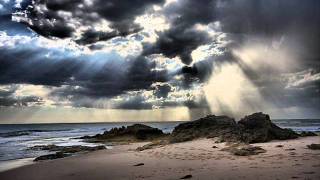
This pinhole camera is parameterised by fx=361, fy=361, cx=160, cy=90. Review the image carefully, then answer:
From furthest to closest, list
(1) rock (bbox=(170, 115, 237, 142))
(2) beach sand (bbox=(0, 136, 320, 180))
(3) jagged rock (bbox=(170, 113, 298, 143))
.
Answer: (1) rock (bbox=(170, 115, 237, 142)) → (3) jagged rock (bbox=(170, 113, 298, 143)) → (2) beach sand (bbox=(0, 136, 320, 180))

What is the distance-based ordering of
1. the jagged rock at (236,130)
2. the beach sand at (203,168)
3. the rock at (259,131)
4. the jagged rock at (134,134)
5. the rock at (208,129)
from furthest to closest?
the jagged rock at (134,134), the rock at (208,129), the jagged rock at (236,130), the rock at (259,131), the beach sand at (203,168)

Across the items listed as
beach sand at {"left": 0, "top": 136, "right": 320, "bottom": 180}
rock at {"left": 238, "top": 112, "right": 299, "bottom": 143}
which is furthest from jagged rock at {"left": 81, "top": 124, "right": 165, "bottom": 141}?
beach sand at {"left": 0, "top": 136, "right": 320, "bottom": 180}

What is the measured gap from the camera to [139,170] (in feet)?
55.1

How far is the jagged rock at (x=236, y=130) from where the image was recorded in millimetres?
26856

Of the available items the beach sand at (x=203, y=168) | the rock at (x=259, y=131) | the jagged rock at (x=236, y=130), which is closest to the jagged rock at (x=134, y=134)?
the jagged rock at (x=236, y=130)

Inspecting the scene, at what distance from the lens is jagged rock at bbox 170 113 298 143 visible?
26.9 metres

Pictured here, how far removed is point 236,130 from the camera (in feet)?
95.8

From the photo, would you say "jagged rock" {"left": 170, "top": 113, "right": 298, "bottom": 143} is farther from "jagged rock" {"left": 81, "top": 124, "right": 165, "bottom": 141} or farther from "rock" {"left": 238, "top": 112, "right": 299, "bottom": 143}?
"jagged rock" {"left": 81, "top": 124, "right": 165, "bottom": 141}

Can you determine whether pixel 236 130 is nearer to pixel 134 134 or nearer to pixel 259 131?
pixel 259 131

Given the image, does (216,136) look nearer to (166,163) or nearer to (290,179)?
(166,163)

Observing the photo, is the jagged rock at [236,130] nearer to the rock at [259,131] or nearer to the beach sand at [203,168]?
the rock at [259,131]

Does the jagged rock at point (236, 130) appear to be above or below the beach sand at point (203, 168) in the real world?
above

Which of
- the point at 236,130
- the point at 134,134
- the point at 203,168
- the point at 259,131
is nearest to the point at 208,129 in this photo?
the point at 236,130

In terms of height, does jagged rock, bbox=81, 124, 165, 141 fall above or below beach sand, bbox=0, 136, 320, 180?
above
